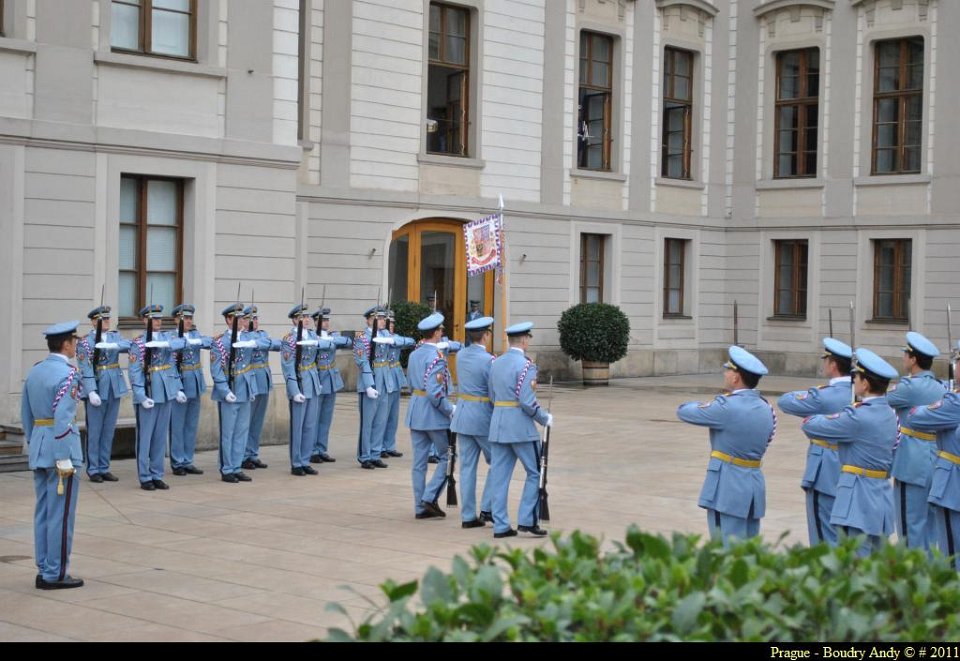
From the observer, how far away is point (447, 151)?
2595cm

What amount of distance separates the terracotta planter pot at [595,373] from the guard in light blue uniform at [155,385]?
13.6 metres

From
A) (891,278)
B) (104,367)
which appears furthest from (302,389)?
(891,278)

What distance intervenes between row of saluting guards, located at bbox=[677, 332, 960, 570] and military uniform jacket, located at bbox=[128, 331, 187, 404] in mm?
7387

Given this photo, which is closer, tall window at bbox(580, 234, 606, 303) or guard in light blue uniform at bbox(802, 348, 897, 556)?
guard in light blue uniform at bbox(802, 348, 897, 556)

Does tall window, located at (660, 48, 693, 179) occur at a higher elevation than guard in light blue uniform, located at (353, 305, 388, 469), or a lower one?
higher

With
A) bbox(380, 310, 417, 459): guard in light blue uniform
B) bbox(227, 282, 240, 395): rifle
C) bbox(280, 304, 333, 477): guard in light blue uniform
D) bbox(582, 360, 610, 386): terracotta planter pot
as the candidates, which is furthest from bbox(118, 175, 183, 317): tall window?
bbox(582, 360, 610, 386): terracotta planter pot

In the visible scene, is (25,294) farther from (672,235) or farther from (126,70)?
(672,235)

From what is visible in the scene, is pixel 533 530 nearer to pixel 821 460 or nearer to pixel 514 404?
pixel 514 404

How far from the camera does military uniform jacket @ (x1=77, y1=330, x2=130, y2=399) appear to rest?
14.5m

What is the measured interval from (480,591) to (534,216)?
2280cm

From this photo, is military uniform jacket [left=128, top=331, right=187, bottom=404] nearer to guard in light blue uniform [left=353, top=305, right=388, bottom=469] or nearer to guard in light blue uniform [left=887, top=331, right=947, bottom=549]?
guard in light blue uniform [left=353, top=305, right=388, bottom=469]

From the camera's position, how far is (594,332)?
1051 inches

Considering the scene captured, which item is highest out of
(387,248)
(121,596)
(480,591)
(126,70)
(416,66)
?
(416,66)

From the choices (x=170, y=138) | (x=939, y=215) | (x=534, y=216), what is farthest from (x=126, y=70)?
(x=939, y=215)
